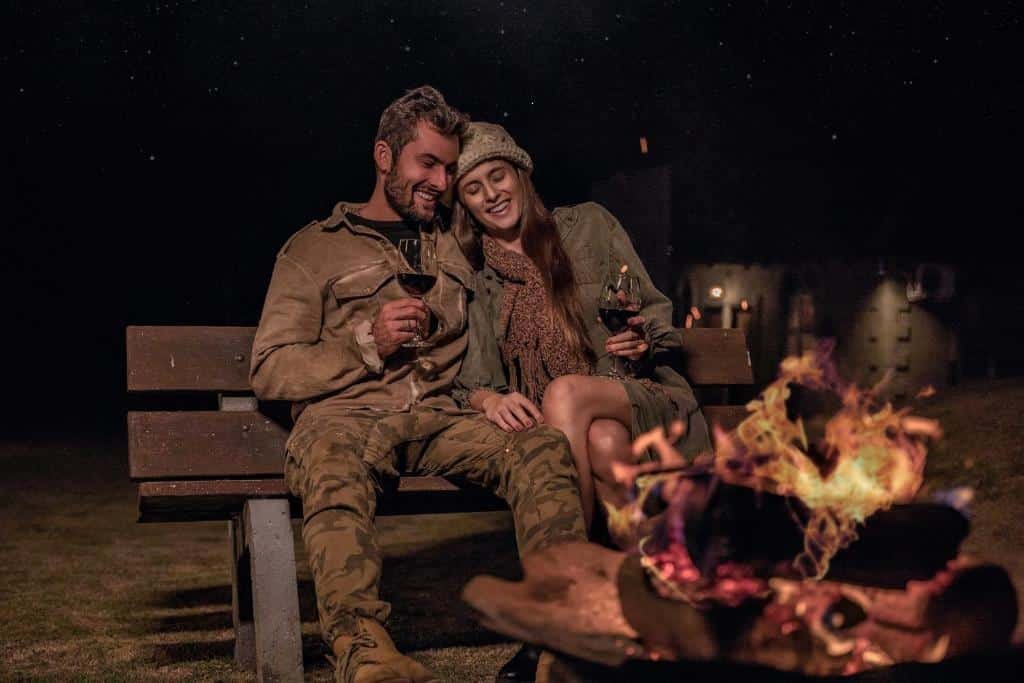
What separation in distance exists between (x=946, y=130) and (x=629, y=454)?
14146 millimetres

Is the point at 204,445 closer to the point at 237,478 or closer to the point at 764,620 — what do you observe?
the point at 237,478

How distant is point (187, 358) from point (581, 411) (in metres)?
1.56

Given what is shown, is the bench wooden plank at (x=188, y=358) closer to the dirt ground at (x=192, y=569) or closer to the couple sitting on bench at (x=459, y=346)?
the couple sitting on bench at (x=459, y=346)

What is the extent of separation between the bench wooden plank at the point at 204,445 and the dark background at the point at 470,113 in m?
8.33

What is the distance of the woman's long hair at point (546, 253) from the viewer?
416 cm

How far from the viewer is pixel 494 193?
4215 millimetres

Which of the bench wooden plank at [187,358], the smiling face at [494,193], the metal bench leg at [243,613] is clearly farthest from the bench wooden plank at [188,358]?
the smiling face at [494,193]

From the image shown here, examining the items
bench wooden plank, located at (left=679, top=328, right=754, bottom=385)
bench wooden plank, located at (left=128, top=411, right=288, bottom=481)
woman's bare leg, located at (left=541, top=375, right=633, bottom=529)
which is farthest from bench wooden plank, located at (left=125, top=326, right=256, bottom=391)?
bench wooden plank, located at (left=679, top=328, right=754, bottom=385)

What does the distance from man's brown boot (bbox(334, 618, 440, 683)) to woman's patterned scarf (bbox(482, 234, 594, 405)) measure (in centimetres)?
141

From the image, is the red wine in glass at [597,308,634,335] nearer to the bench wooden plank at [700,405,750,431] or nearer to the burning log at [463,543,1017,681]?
the bench wooden plank at [700,405,750,431]

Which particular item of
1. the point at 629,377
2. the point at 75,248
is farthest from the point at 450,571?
the point at 75,248

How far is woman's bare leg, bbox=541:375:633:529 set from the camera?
11.7 ft

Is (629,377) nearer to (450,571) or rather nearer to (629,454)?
(629,454)

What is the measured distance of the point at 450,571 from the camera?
5969 mm
